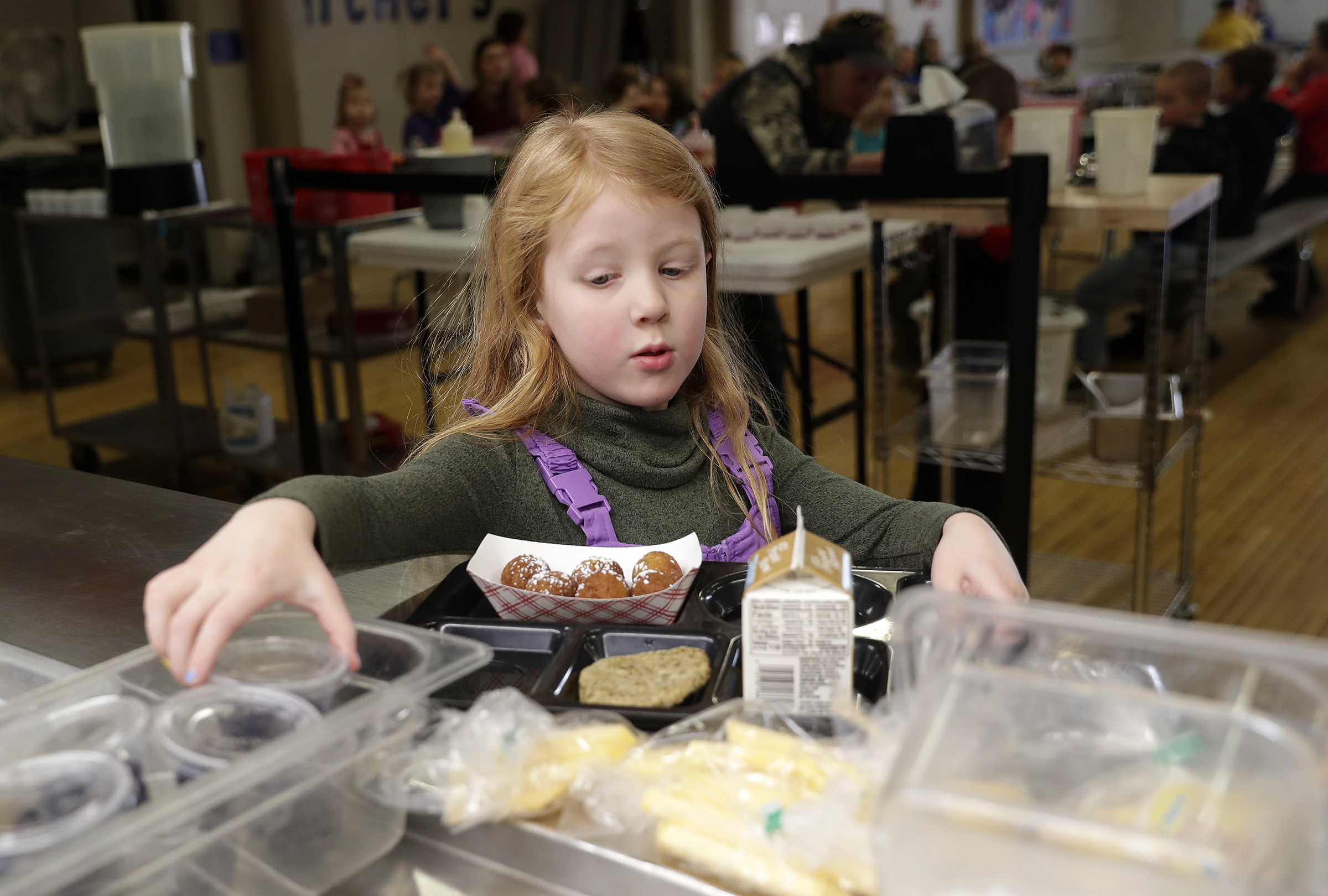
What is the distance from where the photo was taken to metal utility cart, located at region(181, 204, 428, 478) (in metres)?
3.30

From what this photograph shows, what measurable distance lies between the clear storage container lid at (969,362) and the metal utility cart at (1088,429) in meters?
0.13

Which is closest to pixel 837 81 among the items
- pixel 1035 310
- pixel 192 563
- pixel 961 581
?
pixel 1035 310

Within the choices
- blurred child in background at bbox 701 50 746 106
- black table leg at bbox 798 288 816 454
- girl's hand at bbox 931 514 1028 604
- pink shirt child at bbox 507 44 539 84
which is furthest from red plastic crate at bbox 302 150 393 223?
blurred child in background at bbox 701 50 746 106

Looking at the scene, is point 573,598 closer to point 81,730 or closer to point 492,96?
point 81,730

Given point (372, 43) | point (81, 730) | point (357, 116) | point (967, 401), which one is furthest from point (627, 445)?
point (372, 43)

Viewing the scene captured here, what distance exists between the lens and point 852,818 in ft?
1.78

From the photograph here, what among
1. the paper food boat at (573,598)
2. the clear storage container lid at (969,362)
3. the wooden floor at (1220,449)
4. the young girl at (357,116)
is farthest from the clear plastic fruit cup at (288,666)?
the young girl at (357,116)

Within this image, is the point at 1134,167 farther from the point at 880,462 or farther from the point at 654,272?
the point at 654,272

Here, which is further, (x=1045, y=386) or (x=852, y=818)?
(x=1045, y=386)

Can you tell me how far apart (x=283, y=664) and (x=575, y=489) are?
1.66 feet

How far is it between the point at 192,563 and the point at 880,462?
2219mm

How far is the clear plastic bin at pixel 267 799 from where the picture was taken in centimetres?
51

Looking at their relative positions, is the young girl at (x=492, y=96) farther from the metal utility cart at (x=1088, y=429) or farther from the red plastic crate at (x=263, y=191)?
the metal utility cart at (x=1088, y=429)

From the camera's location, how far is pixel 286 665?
2.12ft
